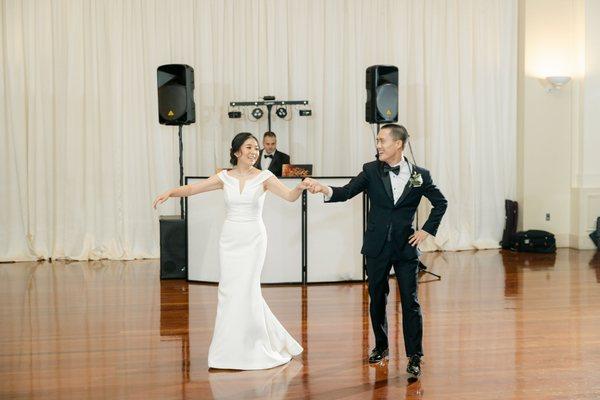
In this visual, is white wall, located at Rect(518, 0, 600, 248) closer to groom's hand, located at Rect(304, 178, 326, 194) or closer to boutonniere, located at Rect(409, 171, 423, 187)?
boutonniere, located at Rect(409, 171, 423, 187)

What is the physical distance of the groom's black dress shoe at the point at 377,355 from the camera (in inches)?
193

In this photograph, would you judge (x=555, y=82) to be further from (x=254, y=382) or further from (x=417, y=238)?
(x=254, y=382)

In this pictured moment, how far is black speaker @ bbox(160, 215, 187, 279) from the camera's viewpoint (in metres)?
7.96

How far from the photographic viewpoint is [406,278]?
4590 mm

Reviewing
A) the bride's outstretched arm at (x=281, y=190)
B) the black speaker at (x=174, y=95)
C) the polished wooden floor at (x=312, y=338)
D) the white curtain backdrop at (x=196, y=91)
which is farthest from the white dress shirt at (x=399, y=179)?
the white curtain backdrop at (x=196, y=91)

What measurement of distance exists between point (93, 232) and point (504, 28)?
6051mm

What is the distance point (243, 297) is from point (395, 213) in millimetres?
1117

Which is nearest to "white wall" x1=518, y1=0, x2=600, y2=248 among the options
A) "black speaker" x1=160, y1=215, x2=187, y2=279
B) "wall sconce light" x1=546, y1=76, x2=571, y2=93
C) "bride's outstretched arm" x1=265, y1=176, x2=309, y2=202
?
"wall sconce light" x1=546, y1=76, x2=571, y2=93

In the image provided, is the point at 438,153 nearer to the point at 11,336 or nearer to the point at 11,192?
the point at 11,192

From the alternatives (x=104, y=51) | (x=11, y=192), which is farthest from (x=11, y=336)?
(x=104, y=51)

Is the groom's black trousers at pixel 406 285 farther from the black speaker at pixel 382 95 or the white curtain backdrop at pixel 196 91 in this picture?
the white curtain backdrop at pixel 196 91

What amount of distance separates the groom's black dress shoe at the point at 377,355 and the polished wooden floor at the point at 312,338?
0.06 metres

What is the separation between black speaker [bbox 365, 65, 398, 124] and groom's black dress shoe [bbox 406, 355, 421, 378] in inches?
151

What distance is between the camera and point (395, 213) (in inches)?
182
